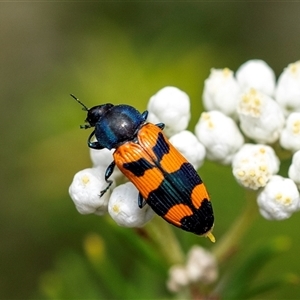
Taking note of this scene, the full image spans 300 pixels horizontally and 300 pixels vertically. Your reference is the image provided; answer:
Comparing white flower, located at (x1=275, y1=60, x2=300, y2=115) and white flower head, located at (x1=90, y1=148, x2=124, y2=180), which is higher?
white flower head, located at (x1=90, y1=148, x2=124, y2=180)

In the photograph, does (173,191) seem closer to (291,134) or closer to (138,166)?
(138,166)

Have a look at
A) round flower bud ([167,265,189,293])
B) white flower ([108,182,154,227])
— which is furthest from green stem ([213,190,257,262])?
white flower ([108,182,154,227])

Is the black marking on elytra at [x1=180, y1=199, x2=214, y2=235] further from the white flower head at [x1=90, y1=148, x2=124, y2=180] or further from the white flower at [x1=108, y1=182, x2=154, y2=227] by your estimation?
the white flower head at [x1=90, y1=148, x2=124, y2=180]

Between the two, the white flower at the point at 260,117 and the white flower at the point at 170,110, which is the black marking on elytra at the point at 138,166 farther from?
the white flower at the point at 260,117

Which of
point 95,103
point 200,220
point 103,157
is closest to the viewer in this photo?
point 200,220

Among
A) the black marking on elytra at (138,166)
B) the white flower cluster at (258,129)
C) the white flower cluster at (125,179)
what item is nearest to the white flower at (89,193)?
the white flower cluster at (125,179)

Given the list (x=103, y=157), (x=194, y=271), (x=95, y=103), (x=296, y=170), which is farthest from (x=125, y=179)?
(x=95, y=103)
